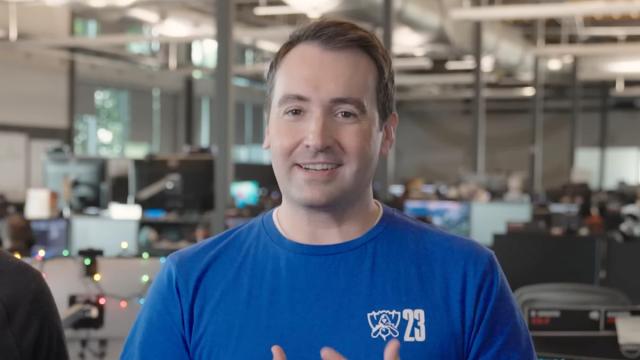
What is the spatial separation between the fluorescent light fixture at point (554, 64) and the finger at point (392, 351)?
15.6m

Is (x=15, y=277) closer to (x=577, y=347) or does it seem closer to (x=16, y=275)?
(x=16, y=275)

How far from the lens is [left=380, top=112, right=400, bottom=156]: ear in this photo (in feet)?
4.23

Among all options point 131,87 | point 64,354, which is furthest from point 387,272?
point 131,87

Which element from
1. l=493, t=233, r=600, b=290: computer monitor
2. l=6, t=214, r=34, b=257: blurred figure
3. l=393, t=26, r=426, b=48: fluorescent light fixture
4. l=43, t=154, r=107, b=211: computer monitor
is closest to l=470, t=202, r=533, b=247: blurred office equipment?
l=393, t=26, r=426, b=48: fluorescent light fixture

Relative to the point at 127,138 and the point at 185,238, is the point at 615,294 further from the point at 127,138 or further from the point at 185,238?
the point at 127,138

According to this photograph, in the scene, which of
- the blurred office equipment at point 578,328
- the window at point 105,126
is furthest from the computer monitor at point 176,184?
the window at point 105,126

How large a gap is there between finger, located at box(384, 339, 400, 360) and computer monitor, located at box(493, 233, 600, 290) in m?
4.34

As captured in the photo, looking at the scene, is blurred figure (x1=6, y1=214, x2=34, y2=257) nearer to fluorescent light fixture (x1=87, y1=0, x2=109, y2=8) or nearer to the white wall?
fluorescent light fixture (x1=87, y1=0, x2=109, y2=8)

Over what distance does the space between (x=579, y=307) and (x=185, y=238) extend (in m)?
5.14

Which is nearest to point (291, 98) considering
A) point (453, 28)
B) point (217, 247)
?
point (217, 247)

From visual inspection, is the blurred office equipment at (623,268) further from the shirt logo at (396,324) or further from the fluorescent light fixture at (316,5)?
the shirt logo at (396,324)

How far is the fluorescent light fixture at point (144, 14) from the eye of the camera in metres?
9.27

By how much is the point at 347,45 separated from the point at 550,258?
4.46 m

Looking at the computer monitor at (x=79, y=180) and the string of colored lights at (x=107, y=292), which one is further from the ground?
the computer monitor at (x=79, y=180)
